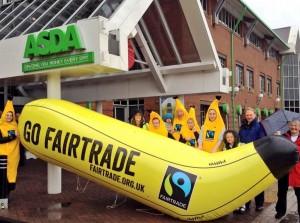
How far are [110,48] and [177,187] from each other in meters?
2.84

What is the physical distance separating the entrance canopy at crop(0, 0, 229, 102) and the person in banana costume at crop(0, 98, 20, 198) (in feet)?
3.33

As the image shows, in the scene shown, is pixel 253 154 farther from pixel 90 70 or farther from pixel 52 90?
pixel 52 90

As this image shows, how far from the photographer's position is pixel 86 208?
22.4 feet

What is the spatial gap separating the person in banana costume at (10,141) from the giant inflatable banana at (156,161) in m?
0.50

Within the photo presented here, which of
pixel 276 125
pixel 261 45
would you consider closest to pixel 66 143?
pixel 276 125

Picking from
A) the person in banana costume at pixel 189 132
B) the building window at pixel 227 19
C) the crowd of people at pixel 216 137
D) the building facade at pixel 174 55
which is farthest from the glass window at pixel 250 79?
the crowd of people at pixel 216 137

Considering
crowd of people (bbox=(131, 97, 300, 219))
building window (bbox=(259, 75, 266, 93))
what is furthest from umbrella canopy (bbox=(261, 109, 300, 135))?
building window (bbox=(259, 75, 266, 93))

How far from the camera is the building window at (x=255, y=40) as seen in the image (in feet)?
95.0

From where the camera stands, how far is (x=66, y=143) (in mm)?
6227

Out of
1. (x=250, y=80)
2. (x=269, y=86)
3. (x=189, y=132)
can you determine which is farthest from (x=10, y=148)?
(x=269, y=86)

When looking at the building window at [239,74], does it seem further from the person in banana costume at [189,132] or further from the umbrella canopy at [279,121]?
the person in banana costume at [189,132]

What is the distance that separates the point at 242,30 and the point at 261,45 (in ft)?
17.5

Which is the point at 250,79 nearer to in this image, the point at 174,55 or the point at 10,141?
the point at 174,55

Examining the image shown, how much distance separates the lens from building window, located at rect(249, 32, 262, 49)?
28953 millimetres
